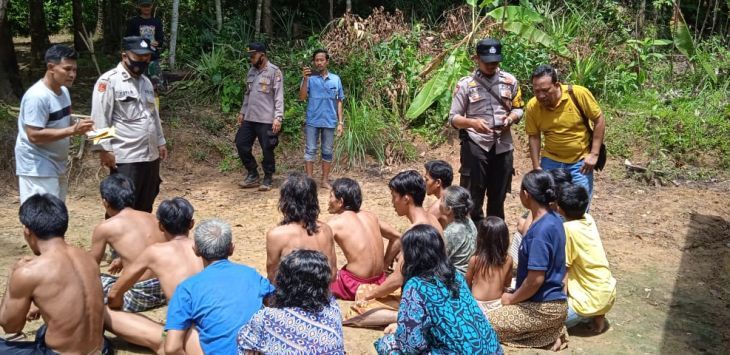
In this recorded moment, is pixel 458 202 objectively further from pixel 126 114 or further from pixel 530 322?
pixel 126 114

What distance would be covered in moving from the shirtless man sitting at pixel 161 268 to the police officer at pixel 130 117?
153 centimetres

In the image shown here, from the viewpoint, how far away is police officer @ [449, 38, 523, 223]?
607 centimetres

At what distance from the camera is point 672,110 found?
33.4 feet

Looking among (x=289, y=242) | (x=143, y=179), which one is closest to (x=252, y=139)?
(x=143, y=179)

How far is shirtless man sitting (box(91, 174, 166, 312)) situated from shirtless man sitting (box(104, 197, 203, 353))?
0.78 ft

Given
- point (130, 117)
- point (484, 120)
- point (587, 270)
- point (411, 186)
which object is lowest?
point (587, 270)

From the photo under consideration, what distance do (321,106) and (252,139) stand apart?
3.16 ft

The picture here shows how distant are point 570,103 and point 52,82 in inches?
162

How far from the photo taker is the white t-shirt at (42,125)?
507cm

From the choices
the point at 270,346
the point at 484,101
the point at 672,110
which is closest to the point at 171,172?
the point at 484,101

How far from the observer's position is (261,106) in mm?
8250

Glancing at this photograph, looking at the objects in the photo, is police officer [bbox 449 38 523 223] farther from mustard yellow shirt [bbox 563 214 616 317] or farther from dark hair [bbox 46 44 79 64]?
dark hair [bbox 46 44 79 64]

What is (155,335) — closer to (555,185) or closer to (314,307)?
(314,307)

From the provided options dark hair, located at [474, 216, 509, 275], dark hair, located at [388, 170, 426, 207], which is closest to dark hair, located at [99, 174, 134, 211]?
dark hair, located at [388, 170, 426, 207]
